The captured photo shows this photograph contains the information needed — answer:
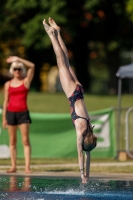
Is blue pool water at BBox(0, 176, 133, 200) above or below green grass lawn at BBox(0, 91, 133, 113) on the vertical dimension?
below

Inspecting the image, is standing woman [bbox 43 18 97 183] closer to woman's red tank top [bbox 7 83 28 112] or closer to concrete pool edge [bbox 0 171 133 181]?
concrete pool edge [bbox 0 171 133 181]

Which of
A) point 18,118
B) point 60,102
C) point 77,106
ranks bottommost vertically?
point 77,106

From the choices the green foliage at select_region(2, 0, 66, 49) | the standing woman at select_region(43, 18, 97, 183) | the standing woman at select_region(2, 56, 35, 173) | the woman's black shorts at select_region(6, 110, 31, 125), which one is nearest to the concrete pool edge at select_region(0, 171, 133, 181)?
the standing woman at select_region(2, 56, 35, 173)

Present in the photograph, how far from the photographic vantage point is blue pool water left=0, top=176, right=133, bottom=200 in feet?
35.0

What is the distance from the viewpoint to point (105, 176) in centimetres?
1377

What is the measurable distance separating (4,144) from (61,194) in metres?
7.22

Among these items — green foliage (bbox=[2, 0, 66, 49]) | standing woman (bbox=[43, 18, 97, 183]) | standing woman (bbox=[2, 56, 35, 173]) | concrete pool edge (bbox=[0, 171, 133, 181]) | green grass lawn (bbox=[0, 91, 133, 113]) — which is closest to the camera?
standing woman (bbox=[43, 18, 97, 183])

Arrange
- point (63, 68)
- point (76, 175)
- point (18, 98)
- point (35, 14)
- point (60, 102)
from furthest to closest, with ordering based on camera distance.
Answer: point (35, 14) → point (60, 102) → point (18, 98) → point (76, 175) → point (63, 68)

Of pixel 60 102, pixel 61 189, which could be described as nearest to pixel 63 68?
pixel 61 189

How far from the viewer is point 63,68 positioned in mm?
12547

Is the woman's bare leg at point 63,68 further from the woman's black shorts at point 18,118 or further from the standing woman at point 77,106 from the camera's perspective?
the woman's black shorts at point 18,118

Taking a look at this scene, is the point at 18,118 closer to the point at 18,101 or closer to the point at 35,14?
the point at 18,101

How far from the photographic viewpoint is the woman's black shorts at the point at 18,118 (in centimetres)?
1452

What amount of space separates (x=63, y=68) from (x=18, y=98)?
85.4 inches
